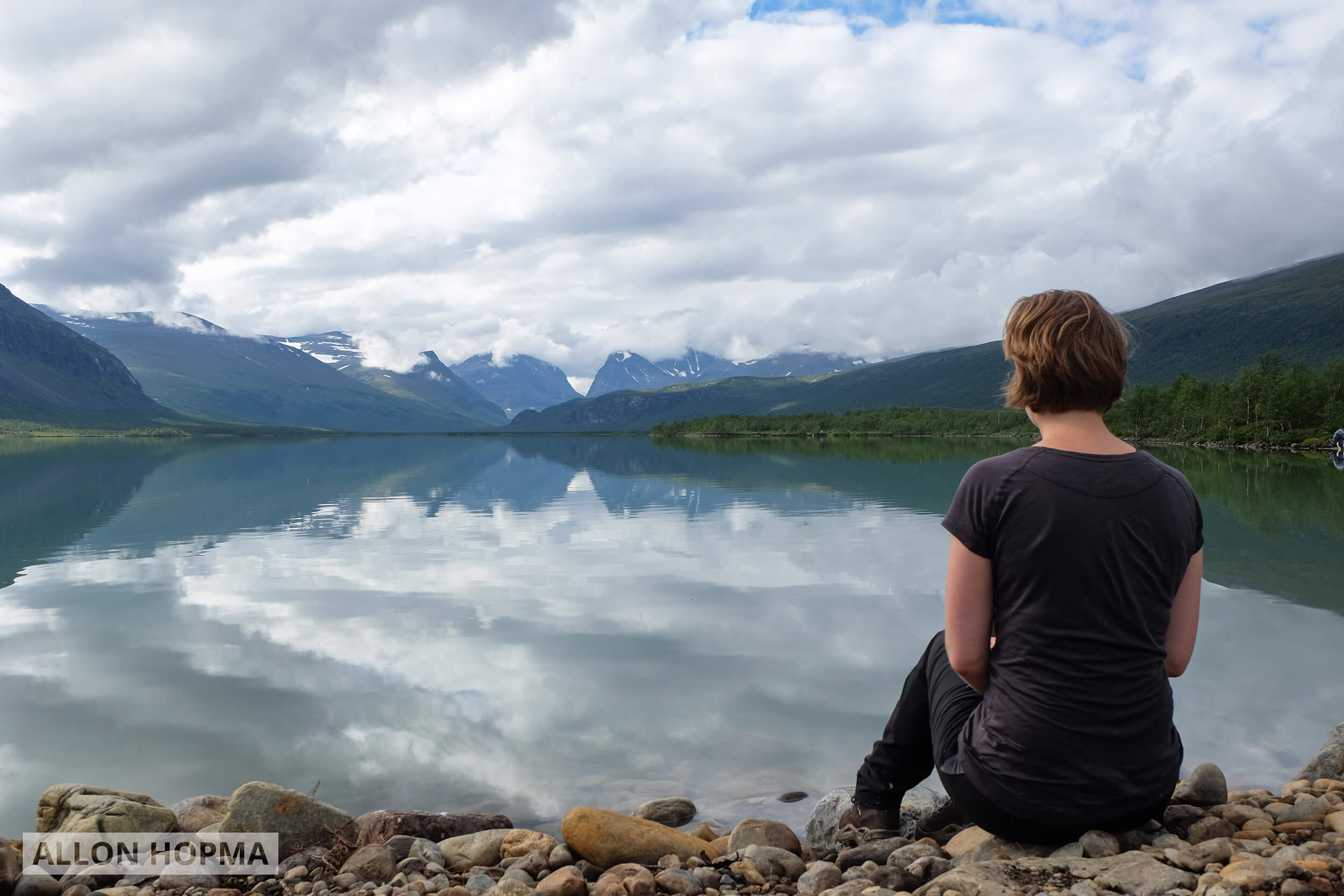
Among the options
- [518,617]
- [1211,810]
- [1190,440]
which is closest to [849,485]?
[518,617]

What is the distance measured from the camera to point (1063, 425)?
422 cm

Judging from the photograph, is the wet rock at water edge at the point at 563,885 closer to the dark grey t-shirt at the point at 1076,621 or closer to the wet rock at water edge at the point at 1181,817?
the dark grey t-shirt at the point at 1076,621

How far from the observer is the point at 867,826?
19.8 ft

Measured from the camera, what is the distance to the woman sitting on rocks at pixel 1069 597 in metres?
4.04

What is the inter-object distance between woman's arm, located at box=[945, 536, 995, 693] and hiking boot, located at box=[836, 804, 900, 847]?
1928mm

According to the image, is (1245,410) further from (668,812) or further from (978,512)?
(978,512)

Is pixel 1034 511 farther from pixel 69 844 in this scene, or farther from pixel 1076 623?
pixel 69 844

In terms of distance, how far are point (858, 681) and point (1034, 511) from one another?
22.4 feet

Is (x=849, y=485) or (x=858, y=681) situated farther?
(x=849, y=485)

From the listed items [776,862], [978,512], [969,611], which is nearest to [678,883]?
[776,862]

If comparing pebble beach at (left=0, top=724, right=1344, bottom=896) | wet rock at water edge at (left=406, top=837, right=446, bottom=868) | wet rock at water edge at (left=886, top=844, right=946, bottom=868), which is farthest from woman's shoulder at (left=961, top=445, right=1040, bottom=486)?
wet rock at water edge at (left=406, top=837, right=446, bottom=868)

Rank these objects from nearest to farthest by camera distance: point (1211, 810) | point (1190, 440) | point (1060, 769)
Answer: point (1060, 769) < point (1211, 810) < point (1190, 440)
